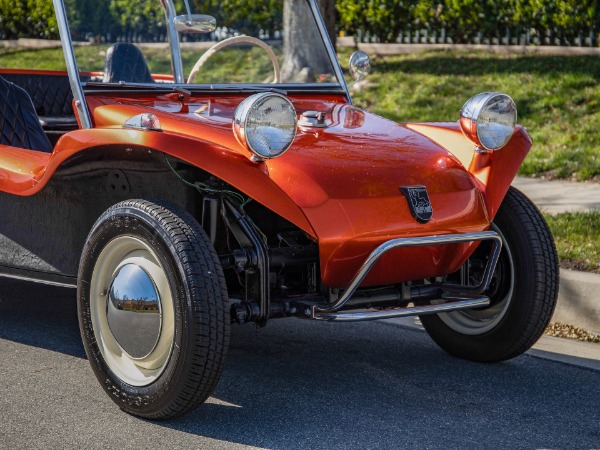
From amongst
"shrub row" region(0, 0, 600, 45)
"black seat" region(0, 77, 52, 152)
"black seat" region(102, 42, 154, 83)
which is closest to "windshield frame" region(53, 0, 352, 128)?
"black seat" region(102, 42, 154, 83)

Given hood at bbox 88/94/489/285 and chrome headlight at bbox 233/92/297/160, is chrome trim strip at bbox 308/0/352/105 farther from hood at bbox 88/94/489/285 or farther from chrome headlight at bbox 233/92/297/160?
chrome headlight at bbox 233/92/297/160

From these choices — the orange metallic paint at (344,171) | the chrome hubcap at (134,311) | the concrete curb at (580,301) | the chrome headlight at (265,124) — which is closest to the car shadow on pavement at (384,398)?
the chrome hubcap at (134,311)

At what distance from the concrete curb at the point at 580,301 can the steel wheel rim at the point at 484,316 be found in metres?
0.89

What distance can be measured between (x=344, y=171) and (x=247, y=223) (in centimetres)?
43

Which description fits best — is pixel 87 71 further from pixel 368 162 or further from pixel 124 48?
pixel 368 162

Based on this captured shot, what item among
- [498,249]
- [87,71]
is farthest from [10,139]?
[498,249]

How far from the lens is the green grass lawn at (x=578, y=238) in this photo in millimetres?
5785

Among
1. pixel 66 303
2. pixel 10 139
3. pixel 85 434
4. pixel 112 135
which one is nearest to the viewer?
pixel 85 434

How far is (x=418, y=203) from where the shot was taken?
409cm

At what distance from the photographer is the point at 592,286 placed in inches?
212

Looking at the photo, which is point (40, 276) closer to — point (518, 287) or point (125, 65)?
point (125, 65)

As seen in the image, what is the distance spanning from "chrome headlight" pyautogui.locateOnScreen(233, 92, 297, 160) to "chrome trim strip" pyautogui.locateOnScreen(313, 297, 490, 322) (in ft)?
2.04

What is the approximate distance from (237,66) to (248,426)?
2.07 m

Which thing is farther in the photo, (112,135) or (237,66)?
(237,66)
